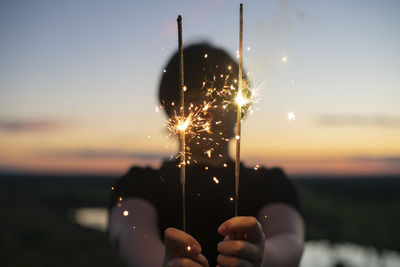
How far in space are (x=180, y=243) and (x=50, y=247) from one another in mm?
21939

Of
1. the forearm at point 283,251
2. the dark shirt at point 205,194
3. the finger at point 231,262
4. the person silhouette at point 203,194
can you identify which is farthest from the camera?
the dark shirt at point 205,194

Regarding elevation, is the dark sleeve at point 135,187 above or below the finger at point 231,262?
above

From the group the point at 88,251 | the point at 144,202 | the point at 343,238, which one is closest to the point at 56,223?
the point at 88,251

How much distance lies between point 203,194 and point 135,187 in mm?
578

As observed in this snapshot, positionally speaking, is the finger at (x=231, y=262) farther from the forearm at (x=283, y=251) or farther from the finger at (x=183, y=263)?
the forearm at (x=283, y=251)

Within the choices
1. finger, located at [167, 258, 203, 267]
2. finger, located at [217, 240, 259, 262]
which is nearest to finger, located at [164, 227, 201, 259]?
finger, located at [167, 258, 203, 267]

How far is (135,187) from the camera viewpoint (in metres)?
2.93

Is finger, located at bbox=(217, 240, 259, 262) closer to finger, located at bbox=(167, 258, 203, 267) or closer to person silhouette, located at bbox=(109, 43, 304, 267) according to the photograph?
finger, located at bbox=(167, 258, 203, 267)

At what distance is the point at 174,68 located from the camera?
2982 mm

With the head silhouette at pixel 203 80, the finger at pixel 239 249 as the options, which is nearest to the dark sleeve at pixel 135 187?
the head silhouette at pixel 203 80

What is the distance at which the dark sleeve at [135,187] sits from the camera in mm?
2901

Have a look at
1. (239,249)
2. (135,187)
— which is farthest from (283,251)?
(135,187)

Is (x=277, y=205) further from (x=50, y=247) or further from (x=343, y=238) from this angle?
(x=343, y=238)

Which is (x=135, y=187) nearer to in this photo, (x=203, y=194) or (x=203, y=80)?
(x=203, y=194)
